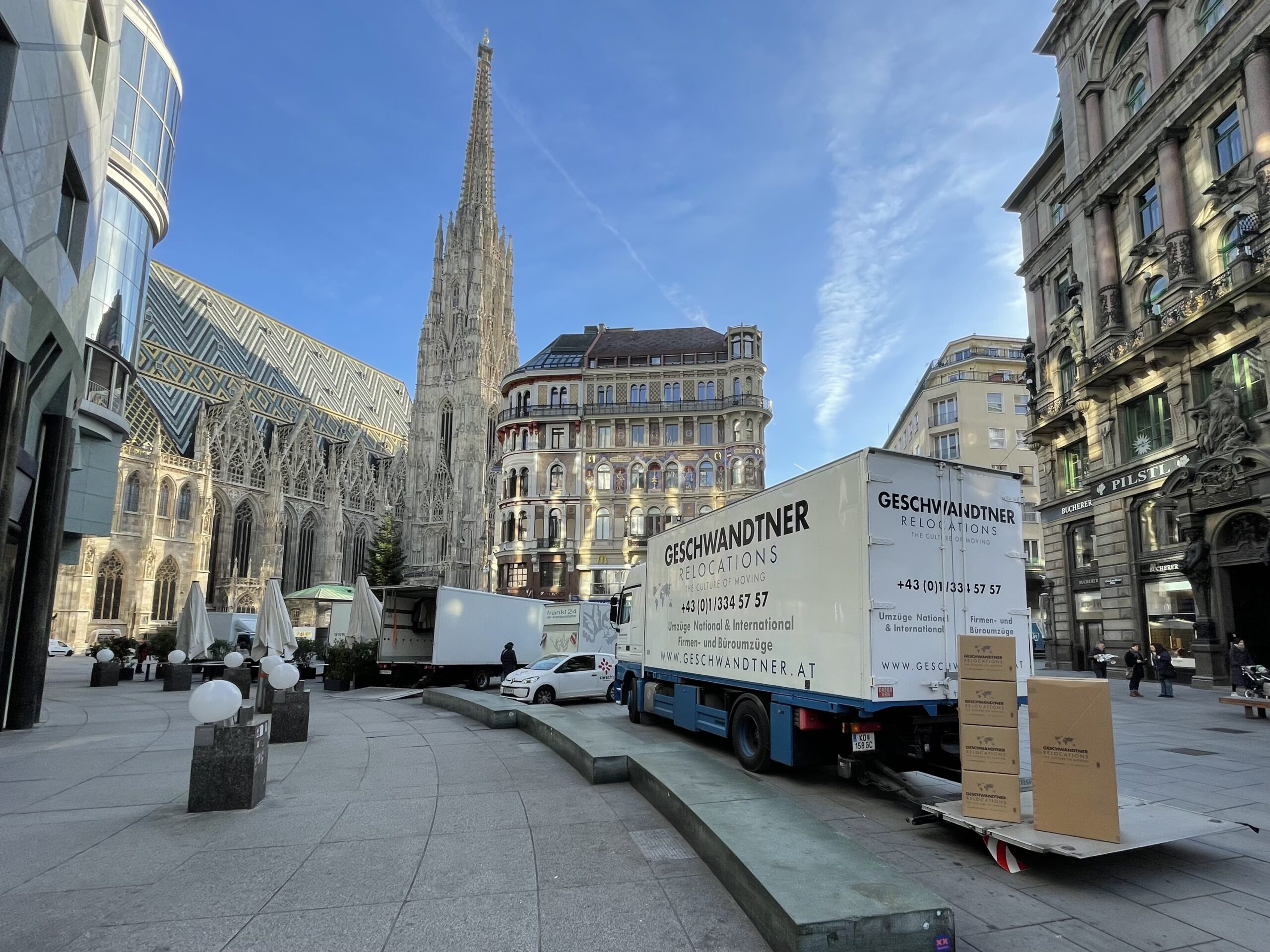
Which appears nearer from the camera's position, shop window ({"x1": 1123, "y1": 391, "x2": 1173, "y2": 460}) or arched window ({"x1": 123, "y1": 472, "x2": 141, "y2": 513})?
shop window ({"x1": 1123, "y1": 391, "x2": 1173, "y2": 460})

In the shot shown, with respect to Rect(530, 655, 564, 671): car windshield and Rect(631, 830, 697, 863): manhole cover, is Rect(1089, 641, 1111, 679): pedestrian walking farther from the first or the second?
Rect(631, 830, 697, 863): manhole cover

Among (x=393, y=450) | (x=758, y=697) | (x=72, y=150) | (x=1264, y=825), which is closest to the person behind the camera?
(x=1264, y=825)

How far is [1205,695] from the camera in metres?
19.6

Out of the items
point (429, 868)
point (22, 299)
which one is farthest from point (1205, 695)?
point (22, 299)

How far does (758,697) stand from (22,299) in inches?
490

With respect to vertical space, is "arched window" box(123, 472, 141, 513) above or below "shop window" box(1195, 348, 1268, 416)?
above

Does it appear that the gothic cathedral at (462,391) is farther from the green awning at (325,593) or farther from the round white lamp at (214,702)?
the round white lamp at (214,702)

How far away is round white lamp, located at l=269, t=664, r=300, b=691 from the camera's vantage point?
1062 centimetres

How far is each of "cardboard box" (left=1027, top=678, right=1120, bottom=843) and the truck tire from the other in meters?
3.67

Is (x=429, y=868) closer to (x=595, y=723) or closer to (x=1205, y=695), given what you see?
(x=595, y=723)

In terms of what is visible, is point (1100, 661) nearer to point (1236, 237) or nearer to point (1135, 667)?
point (1135, 667)

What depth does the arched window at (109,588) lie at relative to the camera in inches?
2349

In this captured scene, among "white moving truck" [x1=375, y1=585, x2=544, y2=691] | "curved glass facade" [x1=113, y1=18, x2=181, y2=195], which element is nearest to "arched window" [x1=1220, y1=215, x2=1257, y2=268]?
"white moving truck" [x1=375, y1=585, x2=544, y2=691]

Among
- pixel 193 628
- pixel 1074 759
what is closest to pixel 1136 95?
pixel 1074 759
